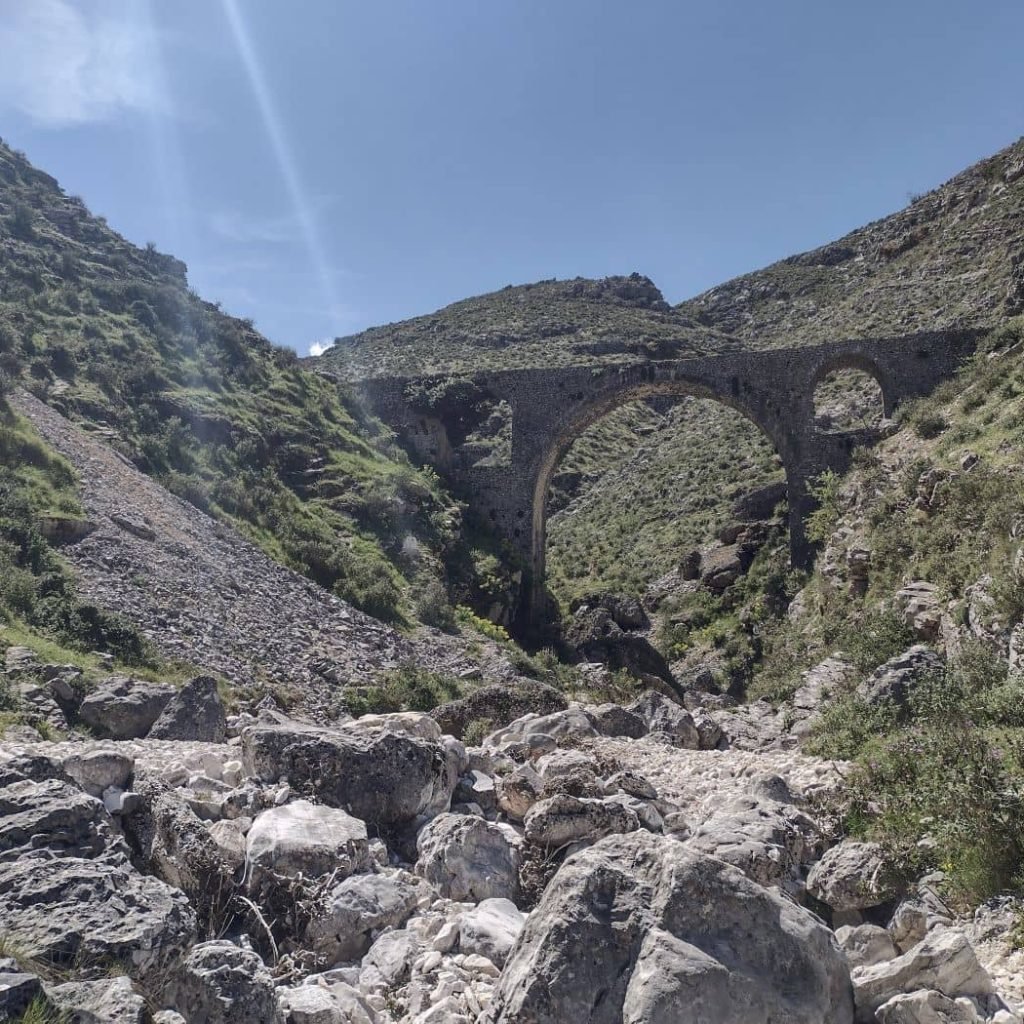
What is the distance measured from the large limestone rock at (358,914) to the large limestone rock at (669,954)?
1.22 m

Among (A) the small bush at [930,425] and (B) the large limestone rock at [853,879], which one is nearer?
(B) the large limestone rock at [853,879]

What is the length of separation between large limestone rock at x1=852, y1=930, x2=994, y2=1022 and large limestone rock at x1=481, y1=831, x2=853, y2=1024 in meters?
0.12

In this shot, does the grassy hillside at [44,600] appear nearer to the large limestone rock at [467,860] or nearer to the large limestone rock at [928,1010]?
the large limestone rock at [467,860]

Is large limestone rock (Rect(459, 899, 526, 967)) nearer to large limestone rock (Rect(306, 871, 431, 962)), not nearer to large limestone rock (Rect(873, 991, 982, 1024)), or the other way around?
large limestone rock (Rect(306, 871, 431, 962))

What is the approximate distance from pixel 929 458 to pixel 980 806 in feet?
43.2

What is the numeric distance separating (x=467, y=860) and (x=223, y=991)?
2.03 m

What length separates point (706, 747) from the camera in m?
10.8

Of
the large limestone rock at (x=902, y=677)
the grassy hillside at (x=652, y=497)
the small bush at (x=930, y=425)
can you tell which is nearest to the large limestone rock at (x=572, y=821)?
the large limestone rock at (x=902, y=677)

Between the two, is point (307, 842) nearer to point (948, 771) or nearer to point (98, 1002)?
point (98, 1002)

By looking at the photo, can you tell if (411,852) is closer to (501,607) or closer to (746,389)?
(501,607)

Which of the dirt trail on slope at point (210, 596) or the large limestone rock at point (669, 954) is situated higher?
the dirt trail on slope at point (210, 596)

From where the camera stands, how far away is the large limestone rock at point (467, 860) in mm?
5039

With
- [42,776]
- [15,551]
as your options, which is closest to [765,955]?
[42,776]

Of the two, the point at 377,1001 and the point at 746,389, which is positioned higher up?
the point at 746,389
